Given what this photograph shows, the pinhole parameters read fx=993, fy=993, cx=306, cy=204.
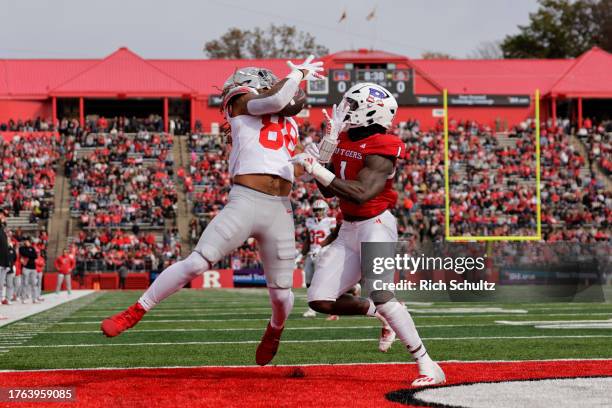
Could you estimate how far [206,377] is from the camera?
22.0ft

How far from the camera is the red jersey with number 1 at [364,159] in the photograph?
6414mm

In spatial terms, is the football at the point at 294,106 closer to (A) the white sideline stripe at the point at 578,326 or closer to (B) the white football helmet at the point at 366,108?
(B) the white football helmet at the point at 366,108

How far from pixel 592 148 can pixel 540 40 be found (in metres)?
25.5

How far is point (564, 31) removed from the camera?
59688 millimetres

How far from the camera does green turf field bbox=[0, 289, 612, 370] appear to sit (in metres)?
8.00

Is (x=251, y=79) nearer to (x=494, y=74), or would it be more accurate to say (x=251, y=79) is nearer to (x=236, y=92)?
(x=236, y=92)

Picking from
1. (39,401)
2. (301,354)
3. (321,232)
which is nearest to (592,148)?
(321,232)

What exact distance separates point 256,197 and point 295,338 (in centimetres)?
373

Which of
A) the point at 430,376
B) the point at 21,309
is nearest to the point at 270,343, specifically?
the point at 430,376

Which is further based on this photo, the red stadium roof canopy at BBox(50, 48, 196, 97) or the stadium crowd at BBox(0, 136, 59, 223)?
the red stadium roof canopy at BBox(50, 48, 196, 97)

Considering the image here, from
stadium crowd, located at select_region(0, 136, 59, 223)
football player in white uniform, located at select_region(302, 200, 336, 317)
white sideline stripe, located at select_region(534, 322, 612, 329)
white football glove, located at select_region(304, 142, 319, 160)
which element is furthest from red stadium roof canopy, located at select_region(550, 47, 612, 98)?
white football glove, located at select_region(304, 142, 319, 160)

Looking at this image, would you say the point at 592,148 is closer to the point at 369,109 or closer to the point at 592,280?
the point at 592,280

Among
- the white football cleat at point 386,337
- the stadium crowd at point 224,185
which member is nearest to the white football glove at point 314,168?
the white football cleat at point 386,337

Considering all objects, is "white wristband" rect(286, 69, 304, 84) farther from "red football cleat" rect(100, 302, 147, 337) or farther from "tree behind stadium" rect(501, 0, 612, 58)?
"tree behind stadium" rect(501, 0, 612, 58)
